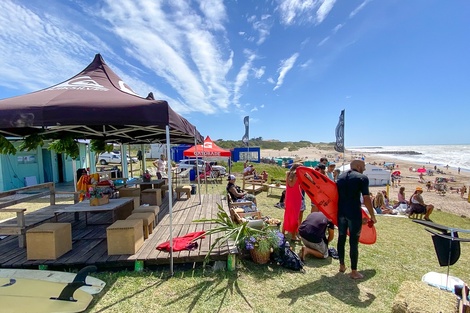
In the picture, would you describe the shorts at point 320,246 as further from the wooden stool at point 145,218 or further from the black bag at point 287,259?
the wooden stool at point 145,218

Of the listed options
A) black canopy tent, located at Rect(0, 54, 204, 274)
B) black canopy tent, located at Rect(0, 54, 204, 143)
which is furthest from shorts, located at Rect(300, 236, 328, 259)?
black canopy tent, located at Rect(0, 54, 204, 143)

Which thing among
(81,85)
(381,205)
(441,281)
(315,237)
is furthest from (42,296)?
(381,205)

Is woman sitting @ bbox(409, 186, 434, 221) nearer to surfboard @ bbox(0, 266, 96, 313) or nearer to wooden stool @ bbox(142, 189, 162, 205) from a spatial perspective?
wooden stool @ bbox(142, 189, 162, 205)

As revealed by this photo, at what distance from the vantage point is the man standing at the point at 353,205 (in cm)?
327

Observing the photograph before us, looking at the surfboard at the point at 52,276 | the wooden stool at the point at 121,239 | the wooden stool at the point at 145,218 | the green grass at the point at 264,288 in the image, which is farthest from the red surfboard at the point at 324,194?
the surfboard at the point at 52,276

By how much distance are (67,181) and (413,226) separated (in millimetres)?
16122

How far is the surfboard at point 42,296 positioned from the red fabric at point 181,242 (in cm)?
99

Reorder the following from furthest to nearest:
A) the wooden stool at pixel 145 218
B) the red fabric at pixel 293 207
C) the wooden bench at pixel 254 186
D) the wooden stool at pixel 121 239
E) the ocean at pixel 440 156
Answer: the ocean at pixel 440 156, the wooden bench at pixel 254 186, the red fabric at pixel 293 207, the wooden stool at pixel 145 218, the wooden stool at pixel 121 239

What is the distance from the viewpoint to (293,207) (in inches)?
182

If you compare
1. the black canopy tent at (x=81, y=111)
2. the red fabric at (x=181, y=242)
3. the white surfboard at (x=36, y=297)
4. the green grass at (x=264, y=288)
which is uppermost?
the black canopy tent at (x=81, y=111)

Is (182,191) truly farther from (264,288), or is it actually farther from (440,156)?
(440,156)

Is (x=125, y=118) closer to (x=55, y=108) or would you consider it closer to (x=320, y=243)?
(x=55, y=108)

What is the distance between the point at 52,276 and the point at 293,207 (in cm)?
391

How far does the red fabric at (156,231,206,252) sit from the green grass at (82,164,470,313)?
0.30 metres
